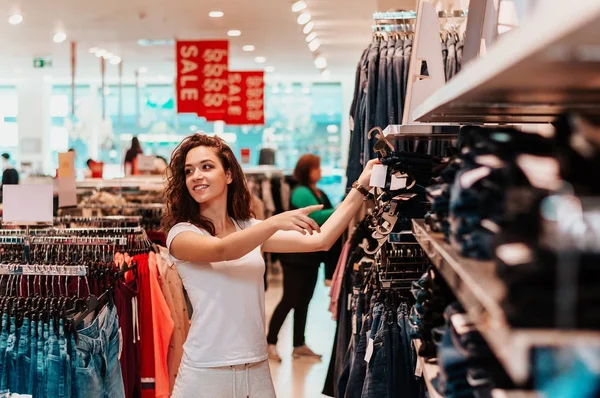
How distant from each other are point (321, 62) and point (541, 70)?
49.6 feet

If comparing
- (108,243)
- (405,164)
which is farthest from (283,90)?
(405,164)

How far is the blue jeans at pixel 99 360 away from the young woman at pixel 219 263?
1.42ft

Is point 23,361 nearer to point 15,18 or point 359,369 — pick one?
point 359,369

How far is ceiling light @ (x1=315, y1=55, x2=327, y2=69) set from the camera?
1540cm

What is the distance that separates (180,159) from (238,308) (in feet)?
2.33

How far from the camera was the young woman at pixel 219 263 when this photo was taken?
3078 millimetres

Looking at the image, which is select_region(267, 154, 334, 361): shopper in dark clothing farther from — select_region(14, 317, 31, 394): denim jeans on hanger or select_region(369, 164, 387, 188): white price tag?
select_region(369, 164, 387, 188): white price tag

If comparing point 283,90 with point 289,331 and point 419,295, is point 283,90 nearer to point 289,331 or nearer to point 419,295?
point 289,331

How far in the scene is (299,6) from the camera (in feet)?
32.6

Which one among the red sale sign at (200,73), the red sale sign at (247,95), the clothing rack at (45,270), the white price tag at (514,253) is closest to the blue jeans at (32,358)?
the clothing rack at (45,270)

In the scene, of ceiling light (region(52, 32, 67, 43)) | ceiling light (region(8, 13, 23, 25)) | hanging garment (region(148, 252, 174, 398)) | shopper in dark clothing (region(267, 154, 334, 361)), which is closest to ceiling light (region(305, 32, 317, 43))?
ceiling light (region(52, 32, 67, 43))

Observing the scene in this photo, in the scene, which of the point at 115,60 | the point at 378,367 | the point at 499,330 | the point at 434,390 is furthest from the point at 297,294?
the point at 115,60

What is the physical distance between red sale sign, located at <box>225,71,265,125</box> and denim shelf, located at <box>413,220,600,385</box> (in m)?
12.7

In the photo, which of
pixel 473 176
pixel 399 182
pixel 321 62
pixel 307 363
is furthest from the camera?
pixel 321 62
